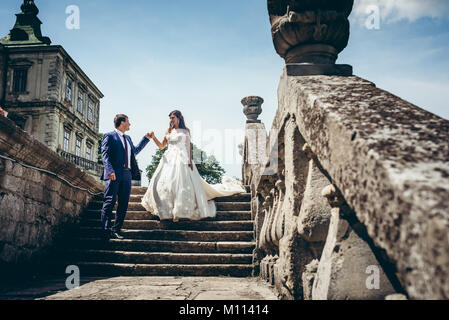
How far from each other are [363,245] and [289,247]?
1.87 feet

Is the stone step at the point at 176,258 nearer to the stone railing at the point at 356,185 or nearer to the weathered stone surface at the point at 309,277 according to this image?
the stone railing at the point at 356,185

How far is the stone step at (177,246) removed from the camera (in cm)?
436

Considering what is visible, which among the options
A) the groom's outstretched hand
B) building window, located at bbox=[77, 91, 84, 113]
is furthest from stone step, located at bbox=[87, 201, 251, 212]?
building window, located at bbox=[77, 91, 84, 113]

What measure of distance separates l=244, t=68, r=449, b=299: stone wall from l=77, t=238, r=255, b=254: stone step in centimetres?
255

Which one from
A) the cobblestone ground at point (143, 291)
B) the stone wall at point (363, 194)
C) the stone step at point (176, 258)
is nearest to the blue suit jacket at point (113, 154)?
the stone step at point (176, 258)

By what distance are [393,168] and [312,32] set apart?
56.0 inches

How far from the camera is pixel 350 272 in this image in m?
1.12

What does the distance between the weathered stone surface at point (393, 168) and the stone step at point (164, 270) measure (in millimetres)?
2905

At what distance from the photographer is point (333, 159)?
1.12 m

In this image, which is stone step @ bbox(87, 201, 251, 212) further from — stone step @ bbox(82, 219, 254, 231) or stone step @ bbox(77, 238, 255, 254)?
stone step @ bbox(77, 238, 255, 254)

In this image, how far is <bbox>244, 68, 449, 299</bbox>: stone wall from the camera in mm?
732

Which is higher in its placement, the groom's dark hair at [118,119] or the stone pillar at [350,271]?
the groom's dark hair at [118,119]
